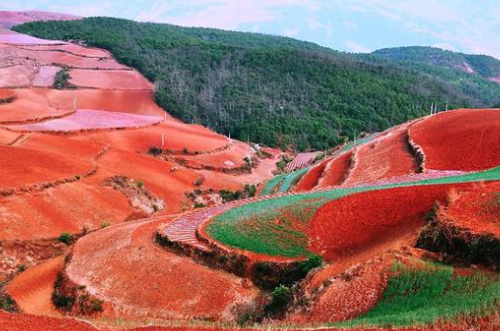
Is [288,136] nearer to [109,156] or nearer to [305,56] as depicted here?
[305,56]

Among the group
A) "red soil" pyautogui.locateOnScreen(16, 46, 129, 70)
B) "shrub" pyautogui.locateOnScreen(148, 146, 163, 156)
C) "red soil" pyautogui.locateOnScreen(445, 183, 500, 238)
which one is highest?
"red soil" pyautogui.locateOnScreen(16, 46, 129, 70)

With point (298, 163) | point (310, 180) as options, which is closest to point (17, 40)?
point (298, 163)

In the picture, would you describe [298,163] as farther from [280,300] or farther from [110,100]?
[280,300]

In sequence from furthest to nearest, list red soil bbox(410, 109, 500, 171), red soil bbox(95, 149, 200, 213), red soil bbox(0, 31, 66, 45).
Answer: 1. red soil bbox(0, 31, 66, 45)
2. red soil bbox(95, 149, 200, 213)
3. red soil bbox(410, 109, 500, 171)

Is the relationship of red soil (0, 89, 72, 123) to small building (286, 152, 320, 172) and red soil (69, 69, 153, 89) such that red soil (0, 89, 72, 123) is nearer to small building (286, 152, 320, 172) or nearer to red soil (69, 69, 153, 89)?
red soil (69, 69, 153, 89)

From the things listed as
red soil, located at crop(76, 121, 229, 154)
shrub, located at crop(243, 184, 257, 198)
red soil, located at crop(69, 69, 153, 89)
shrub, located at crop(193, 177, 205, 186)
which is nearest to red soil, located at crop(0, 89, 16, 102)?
red soil, located at crop(76, 121, 229, 154)

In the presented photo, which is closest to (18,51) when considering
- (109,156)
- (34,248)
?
(109,156)
